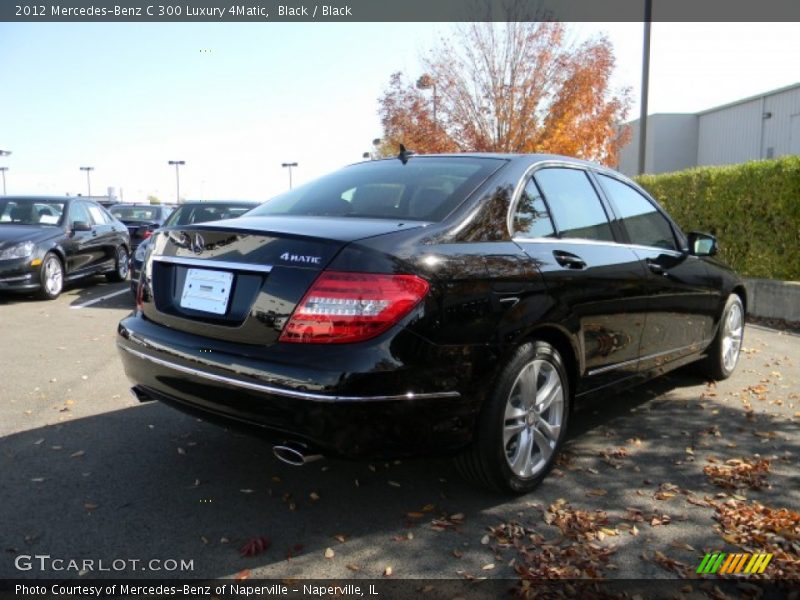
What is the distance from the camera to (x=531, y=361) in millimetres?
3131

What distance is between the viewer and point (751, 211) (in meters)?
9.88

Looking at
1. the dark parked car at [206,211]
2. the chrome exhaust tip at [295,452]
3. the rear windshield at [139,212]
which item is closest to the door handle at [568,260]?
the chrome exhaust tip at [295,452]

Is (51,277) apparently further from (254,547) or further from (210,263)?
(254,547)

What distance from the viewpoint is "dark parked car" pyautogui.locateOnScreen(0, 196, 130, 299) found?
938cm

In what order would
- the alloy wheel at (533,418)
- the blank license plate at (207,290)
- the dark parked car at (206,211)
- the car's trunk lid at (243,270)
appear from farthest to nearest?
the dark parked car at (206,211), the alloy wheel at (533,418), the blank license plate at (207,290), the car's trunk lid at (243,270)

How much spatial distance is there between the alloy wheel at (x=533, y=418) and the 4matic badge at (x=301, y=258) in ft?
3.53

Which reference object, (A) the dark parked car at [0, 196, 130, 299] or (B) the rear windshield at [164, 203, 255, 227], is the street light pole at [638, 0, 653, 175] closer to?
(B) the rear windshield at [164, 203, 255, 227]

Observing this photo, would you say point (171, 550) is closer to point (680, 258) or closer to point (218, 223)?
A: point (218, 223)

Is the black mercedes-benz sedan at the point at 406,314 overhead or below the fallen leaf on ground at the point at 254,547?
overhead

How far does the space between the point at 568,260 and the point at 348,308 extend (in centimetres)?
139

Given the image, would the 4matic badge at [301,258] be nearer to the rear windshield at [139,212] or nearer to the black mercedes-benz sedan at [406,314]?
the black mercedes-benz sedan at [406,314]

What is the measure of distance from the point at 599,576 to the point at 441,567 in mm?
604

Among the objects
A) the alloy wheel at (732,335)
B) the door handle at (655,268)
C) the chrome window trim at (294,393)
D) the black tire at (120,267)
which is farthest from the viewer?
the black tire at (120,267)

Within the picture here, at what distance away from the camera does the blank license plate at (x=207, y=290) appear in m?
2.84
